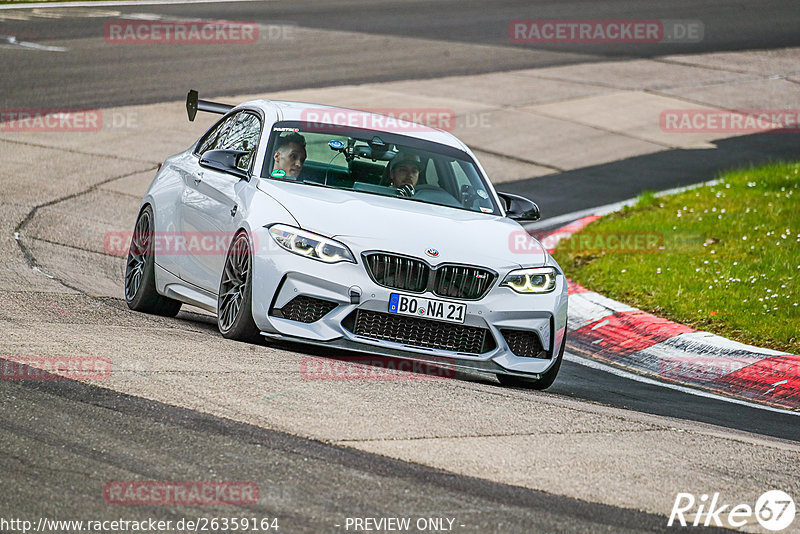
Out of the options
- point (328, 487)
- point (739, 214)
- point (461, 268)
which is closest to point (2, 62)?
point (739, 214)

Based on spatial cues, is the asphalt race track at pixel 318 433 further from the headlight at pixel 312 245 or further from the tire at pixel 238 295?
the headlight at pixel 312 245

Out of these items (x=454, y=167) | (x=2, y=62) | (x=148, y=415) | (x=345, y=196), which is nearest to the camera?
(x=148, y=415)

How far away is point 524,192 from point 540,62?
1029cm

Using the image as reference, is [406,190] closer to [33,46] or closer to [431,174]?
[431,174]

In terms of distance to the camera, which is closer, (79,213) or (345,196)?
(345,196)

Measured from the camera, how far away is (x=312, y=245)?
7.35 m

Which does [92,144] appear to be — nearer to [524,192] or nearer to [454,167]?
[524,192]

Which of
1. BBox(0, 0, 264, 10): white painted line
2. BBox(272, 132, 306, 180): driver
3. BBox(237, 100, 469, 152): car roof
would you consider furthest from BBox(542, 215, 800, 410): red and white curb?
BBox(0, 0, 264, 10): white painted line

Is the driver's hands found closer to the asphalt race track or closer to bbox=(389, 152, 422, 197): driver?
bbox=(389, 152, 422, 197): driver

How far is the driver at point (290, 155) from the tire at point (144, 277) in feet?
4.41

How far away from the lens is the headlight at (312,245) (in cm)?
731

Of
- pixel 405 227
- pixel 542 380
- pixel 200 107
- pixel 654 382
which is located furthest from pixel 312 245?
pixel 654 382

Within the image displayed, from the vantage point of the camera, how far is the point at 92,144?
56.3 feet

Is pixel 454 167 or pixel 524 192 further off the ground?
pixel 454 167
